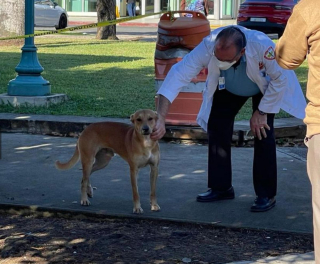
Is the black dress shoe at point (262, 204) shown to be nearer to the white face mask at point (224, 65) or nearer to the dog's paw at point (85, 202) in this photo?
the white face mask at point (224, 65)

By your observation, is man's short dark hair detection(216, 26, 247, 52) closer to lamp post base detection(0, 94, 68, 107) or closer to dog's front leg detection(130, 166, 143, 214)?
dog's front leg detection(130, 166, 143, 214)

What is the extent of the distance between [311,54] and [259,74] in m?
1.99

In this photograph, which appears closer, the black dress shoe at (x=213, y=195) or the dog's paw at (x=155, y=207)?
the dog's paw at (x=155, y=207)

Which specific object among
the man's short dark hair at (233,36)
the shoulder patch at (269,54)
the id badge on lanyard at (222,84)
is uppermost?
the man's short dark hair at (233,36)

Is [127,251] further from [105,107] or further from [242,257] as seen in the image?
[105,107]

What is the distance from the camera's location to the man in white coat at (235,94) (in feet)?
17.4

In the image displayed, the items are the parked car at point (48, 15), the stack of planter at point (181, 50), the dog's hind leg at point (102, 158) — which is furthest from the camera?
the parked car at point (48, 15)

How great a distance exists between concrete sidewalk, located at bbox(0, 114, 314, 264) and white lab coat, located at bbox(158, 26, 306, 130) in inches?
34.8

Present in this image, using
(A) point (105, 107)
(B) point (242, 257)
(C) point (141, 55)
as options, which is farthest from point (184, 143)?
(C) point (141, 55)

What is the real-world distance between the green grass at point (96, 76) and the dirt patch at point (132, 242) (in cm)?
369

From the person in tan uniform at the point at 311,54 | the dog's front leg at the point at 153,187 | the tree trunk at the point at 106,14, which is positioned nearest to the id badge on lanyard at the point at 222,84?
the dog's front leg at the point at 153,187

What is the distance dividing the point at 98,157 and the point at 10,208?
0.89m

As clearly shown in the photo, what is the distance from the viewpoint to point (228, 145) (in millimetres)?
5906

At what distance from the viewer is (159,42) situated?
8.15 metres
